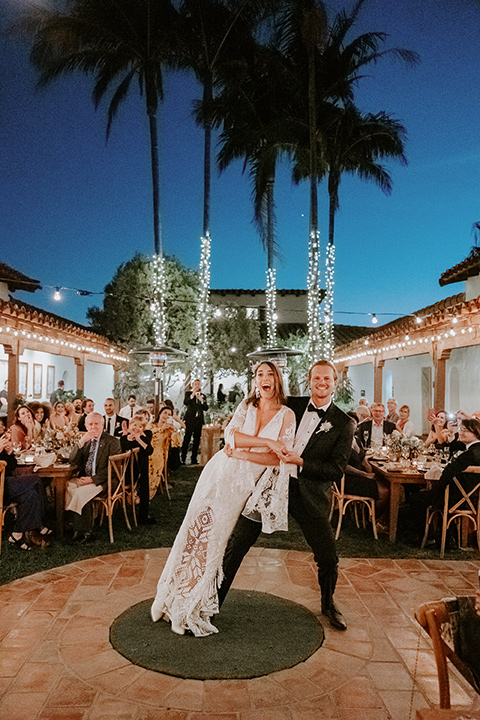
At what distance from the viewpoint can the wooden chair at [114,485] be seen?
18.2 ft

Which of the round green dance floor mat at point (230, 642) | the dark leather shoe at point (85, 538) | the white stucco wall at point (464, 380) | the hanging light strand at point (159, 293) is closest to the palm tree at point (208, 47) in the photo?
the hanging light strand at point (159, 293)

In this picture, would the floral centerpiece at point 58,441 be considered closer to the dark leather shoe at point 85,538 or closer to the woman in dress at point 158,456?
the woman in dress at point 158,456

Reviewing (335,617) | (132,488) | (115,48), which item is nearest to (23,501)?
(132,488)

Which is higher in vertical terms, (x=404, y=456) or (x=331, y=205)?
(x=331, y=205)

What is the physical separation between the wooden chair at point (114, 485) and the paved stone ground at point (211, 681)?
904 mm

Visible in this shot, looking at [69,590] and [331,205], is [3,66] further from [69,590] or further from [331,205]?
[69,590]

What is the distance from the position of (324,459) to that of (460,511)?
101 inches

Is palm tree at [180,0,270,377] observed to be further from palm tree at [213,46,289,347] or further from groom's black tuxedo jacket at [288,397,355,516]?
groom's black tuxedo jacket at [288,397,355,516]

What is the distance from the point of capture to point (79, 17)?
1450cm

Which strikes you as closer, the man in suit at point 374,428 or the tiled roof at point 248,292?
the man in suit at point 374,428

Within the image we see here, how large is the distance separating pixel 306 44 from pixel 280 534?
12689 millimetres

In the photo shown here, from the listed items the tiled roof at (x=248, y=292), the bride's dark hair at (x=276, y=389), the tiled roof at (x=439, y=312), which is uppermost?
the tiled roof at (x=248, y=292)

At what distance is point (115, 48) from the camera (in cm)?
1517

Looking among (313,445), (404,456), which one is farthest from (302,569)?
(404,456)
